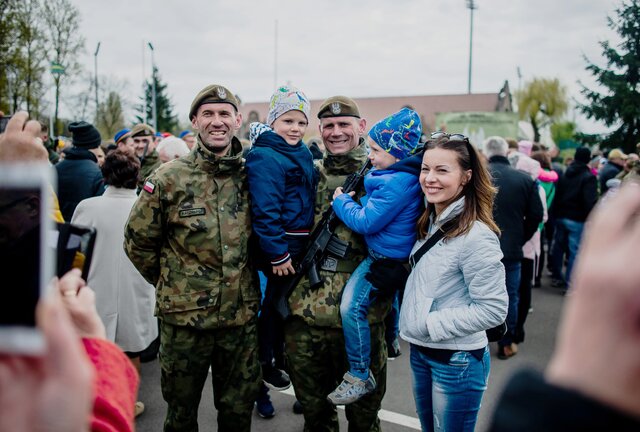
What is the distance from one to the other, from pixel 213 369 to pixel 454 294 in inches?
58.6

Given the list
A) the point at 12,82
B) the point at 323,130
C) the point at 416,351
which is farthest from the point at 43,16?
the point at 416,351

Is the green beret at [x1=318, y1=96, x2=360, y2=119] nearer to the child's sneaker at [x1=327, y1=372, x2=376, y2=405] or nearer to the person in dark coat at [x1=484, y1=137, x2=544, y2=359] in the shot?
the child's sneaker at [x1=327, y1=372, x2=376, y2=405]

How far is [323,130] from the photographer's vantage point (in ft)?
10.3

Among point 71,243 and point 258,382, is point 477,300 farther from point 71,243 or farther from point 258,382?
point 71,243

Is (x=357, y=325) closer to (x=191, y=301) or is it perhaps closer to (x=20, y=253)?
(x=191, y=301)

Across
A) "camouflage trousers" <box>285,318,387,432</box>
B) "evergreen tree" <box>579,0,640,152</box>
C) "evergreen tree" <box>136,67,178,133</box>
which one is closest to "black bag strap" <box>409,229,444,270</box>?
"camouflage trousers" <box>285,318,387,432</box>

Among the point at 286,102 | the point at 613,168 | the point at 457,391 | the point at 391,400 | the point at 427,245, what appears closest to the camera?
the point at 457,391

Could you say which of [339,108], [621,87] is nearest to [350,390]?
[339,108]

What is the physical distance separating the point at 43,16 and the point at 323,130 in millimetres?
19823

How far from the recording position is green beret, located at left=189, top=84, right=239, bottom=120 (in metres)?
2.88

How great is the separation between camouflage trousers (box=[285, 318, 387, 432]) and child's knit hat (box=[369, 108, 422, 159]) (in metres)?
1.06

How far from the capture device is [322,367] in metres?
2.95

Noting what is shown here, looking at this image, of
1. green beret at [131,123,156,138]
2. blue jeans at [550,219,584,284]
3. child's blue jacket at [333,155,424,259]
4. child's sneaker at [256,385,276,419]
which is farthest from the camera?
blue jeans at [550,219,584,284]

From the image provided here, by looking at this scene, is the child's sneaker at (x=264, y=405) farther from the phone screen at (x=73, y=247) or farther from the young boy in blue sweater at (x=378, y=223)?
the phone screen at (x=73, y=247)
